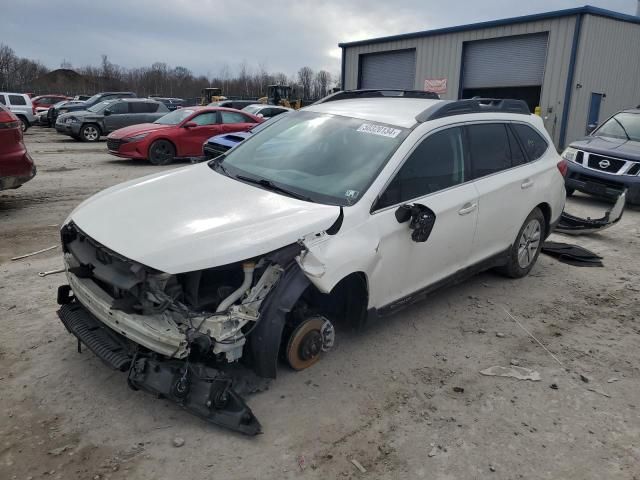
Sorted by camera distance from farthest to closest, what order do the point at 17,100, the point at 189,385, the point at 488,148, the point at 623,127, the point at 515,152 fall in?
the point at 17,100 < the point at 623,127 < the point at 515,152 < the point at 488,148 < the point at 189,385

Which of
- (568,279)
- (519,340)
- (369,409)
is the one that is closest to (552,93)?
(568,279)

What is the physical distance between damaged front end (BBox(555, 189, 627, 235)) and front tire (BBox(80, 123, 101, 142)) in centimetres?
1707

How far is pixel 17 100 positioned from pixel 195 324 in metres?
24.1

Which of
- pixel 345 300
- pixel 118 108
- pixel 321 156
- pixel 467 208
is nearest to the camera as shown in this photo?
pixel 345 300

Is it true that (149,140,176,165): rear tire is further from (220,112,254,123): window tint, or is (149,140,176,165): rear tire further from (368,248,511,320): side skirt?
(368,248,511,320): side skirt

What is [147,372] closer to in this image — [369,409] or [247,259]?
[247,259]

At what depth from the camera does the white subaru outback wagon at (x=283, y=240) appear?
9.04 feet

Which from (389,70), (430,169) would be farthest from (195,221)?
(389,70)

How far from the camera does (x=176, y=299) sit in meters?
2.79

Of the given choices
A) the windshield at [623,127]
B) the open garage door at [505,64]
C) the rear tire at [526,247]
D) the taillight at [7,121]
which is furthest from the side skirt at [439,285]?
the open garage door at [505,64]

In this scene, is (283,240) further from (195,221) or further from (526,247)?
(526,247)

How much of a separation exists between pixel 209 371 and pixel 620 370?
2901 mm

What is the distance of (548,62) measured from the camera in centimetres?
1764

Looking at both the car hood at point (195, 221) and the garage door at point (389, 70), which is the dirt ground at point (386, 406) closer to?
the car hood at point (195, 221)
